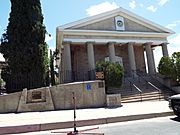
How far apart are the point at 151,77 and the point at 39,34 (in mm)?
11273

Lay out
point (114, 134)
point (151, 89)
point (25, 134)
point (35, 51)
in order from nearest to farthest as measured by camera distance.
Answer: point (114, 134) < point (25, 134) < point (35, 51) < point (151, 89)

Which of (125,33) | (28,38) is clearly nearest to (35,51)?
(28,38)

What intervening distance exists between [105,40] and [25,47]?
28.6ft

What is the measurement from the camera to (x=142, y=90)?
17.5 metres

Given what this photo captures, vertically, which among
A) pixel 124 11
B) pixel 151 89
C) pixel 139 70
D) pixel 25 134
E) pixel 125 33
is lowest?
pixel 25 134

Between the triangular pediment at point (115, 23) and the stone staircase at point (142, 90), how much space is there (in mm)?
5366

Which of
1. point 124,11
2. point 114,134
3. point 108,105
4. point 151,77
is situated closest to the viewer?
point 114,134

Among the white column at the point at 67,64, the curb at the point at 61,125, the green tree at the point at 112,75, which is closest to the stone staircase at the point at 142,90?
the green tree at the point at 112,75

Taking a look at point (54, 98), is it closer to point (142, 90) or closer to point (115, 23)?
point (142, 90)

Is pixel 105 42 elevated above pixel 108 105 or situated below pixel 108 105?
above

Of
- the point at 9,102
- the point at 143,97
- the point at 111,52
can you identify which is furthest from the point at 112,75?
the point at 111,52

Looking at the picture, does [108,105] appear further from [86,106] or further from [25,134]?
[25,134]

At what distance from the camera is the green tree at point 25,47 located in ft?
46.7

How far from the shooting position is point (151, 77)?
69.5ft
